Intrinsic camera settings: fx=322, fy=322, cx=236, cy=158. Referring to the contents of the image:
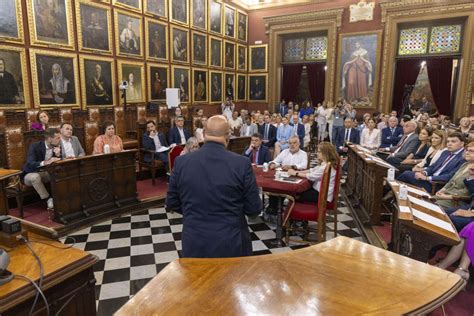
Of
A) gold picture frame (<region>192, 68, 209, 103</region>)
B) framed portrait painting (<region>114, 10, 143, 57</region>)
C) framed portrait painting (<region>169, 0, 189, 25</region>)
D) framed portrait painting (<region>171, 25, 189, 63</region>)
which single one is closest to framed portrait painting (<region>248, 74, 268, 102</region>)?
gold picture frame (<region>192, 68, 209, 103</region>)

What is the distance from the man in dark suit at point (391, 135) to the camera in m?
9.11

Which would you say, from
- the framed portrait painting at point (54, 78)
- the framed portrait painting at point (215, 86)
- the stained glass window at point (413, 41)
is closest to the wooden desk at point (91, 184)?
the framed portrait painting at point (54, 78)

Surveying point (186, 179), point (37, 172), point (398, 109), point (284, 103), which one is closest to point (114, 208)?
point (37, 172)

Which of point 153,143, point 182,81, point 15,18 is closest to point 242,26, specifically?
point 182,81

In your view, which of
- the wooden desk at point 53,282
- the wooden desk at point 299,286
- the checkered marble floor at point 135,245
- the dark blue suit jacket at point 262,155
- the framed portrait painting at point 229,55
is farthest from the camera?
the framed portrait painting at point 229,55

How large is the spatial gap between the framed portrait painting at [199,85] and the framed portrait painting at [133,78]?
2.85 m

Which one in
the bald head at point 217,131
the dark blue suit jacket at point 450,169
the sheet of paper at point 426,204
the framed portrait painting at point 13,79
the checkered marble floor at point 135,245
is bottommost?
the checkered marble floor at point 135,245

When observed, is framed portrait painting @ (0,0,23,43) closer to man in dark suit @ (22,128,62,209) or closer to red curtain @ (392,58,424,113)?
man in dark suit @ (22,128,62,209)

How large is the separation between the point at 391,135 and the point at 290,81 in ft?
27.2

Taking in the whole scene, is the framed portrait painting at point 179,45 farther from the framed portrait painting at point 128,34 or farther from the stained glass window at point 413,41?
the stained glass window at point 413,41

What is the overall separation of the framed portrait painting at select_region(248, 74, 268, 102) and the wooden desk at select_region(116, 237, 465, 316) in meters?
15.5

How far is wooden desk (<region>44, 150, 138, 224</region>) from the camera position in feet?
17.0

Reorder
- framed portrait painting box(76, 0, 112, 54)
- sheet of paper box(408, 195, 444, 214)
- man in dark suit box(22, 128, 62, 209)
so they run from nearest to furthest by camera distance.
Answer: sheet of paper box(408, 195, 444, 214) → man in dark suit box(22, 128, 62, 209) → framed portrait painting box(76, 0, 112, 54)

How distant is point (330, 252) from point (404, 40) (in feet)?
48.3
